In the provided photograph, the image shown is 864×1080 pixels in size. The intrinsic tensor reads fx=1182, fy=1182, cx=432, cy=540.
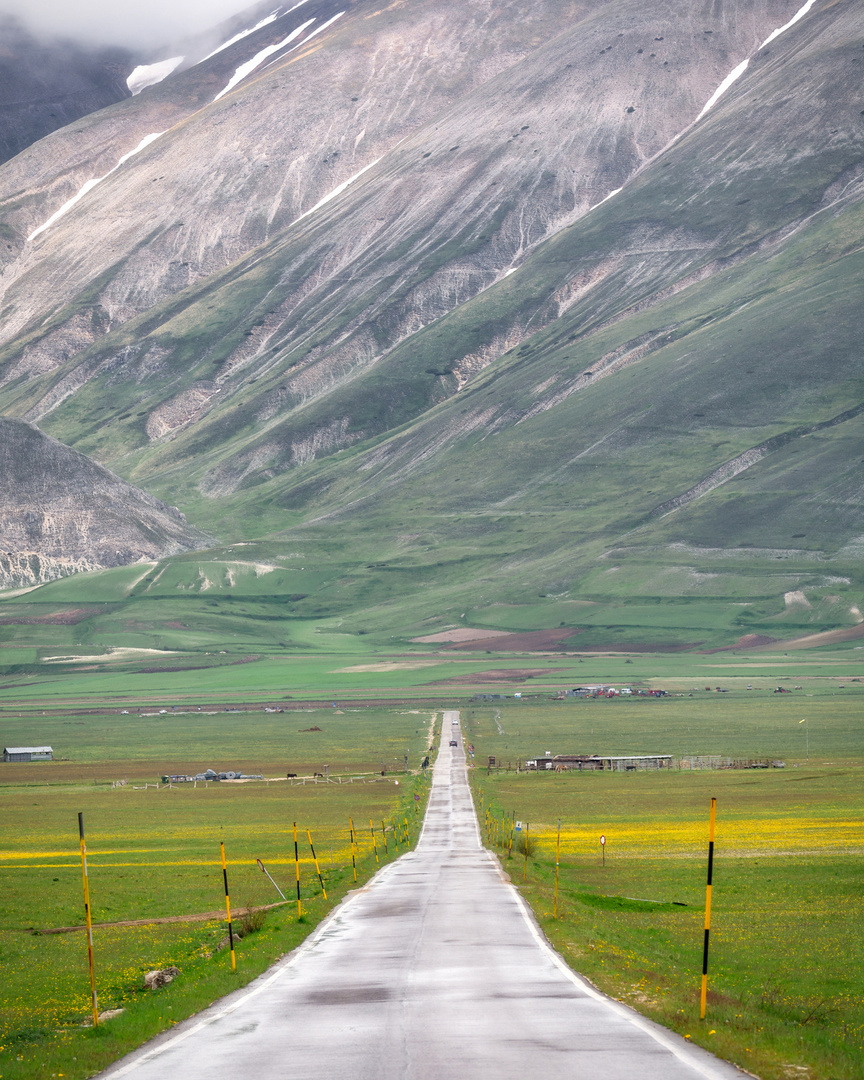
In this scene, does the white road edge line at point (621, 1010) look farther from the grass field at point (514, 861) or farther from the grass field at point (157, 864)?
the grass field at point (157, 864)

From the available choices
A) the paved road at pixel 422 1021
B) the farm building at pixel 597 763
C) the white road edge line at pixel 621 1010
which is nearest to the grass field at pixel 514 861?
the white road edge line at pixel 621 1010

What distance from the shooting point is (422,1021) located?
16.3 meters

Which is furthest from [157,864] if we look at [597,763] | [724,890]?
[597,763]

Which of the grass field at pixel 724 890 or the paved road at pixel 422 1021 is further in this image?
the grass field at pixel 724 890

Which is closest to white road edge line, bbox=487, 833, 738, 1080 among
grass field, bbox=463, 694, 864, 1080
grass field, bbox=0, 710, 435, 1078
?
grass field, bbox=463, 694, 864, 1080

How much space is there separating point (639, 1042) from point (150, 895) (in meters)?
25.6

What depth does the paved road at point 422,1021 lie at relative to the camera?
1398 cm

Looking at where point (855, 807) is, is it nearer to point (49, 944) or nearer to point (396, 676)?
point (49, 944)

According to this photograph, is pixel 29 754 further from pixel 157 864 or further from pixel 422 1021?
pixel 422 1021

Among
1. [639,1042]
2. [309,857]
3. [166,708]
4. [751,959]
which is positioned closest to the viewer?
[639,1042]

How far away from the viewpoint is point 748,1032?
1611 centimetres

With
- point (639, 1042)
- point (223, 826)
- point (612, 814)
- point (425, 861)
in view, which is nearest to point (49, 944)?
point (425, 861)

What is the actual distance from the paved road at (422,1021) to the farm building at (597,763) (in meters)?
59.7

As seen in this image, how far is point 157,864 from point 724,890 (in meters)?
22.2
